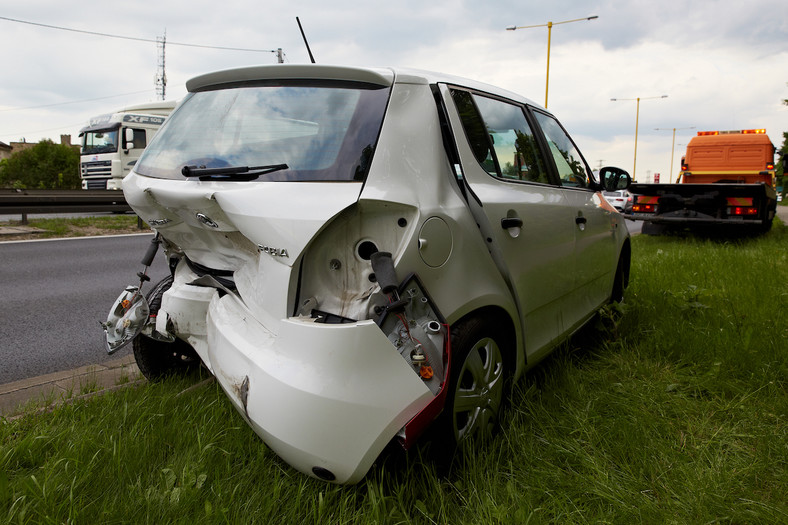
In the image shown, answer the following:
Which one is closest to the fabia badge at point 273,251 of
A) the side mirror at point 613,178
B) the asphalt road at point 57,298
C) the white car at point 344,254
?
the white car at point 344,254

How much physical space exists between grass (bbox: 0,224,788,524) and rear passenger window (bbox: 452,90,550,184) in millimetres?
1142

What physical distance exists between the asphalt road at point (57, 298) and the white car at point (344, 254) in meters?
1.68

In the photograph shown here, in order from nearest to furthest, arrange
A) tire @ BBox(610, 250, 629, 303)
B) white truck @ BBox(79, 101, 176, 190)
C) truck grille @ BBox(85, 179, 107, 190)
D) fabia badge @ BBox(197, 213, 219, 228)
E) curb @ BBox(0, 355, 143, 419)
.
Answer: fabia badge @ BBox(197, 213, 219, 228), curb @ BBox(0, 355, 143, 419), tire @ BBox(610, 250, 629, 303), white truck @ BBox(79, 101, 176, 190), truck grille @ BBox(85, 179, 107, 190)

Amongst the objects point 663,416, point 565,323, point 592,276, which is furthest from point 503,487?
point 592,276

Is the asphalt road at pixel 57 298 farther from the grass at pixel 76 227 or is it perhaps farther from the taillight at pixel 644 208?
the taillight at pixel 644 208

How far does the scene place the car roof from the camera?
2.34 m

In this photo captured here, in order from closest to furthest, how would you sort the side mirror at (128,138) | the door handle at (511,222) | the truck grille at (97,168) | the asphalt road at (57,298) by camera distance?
the door handle at (511,222) < the asphalt road at (57,298) < the side mirror at (128,138) < the truck grille at (97,168)

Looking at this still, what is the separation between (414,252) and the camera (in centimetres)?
209

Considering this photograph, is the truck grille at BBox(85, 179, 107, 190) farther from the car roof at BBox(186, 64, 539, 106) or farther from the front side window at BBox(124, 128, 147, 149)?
the car roof at BBox(186, 64, 539, 106)

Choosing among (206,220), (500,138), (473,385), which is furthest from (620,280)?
(206,220)

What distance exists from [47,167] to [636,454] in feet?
242

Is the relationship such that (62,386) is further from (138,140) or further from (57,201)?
(138,140)

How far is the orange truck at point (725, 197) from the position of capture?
1056 cm

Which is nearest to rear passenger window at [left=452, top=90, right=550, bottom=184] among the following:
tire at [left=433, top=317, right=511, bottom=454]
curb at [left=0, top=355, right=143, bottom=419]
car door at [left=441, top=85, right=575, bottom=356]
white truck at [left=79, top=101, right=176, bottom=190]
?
car door at [left=441, top=85, right=575, bottom=356]
